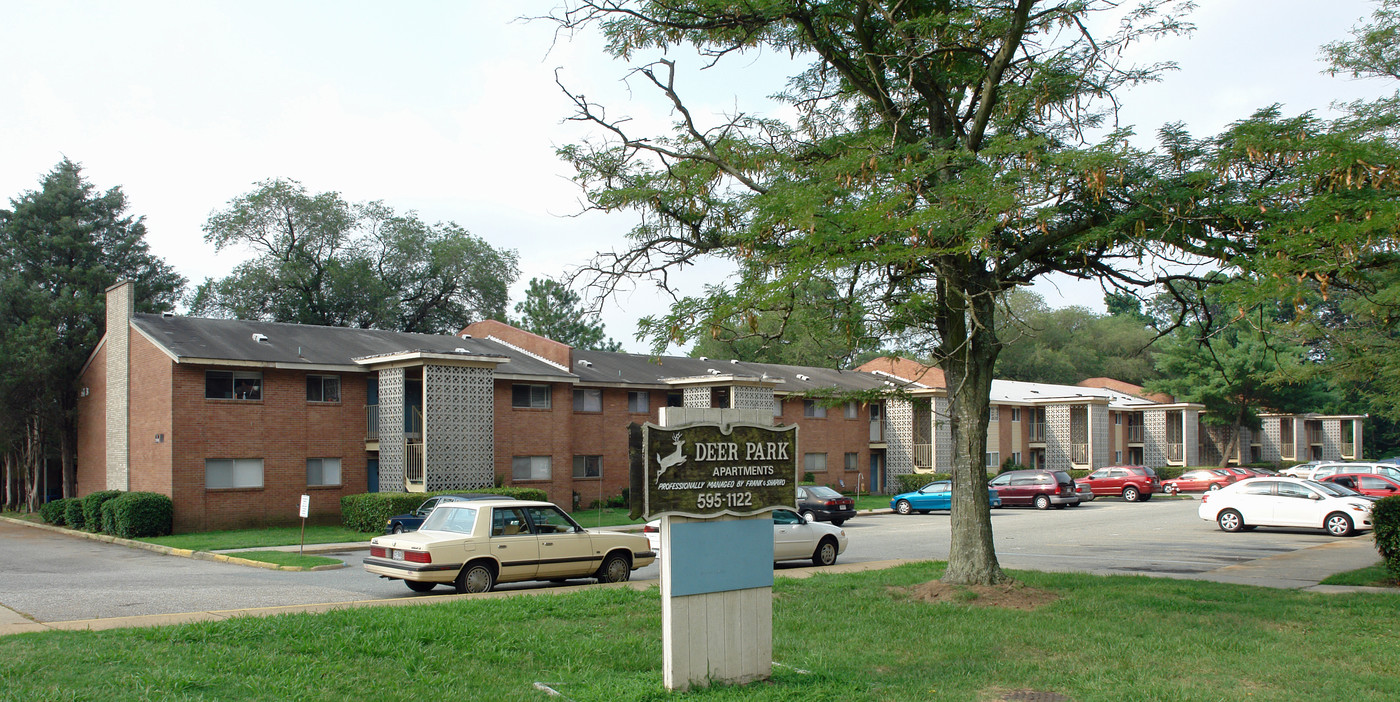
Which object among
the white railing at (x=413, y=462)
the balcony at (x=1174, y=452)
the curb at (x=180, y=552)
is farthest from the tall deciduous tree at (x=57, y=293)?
the balcony at (x=1174, y=452)

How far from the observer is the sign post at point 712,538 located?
Result: 315 inches

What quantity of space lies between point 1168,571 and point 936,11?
11282mm

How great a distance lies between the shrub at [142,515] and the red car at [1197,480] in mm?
44809

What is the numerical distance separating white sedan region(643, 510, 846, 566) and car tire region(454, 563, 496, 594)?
435 cm

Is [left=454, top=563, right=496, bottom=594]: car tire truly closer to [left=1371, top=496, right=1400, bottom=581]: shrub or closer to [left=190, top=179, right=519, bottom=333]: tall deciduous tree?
[left=1371, top=496, right=1400, bottom=581]: shrub

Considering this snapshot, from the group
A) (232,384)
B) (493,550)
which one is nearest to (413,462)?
(232,384)

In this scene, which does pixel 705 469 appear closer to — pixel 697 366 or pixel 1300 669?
pixel 1300 669

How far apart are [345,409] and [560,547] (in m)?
18.1

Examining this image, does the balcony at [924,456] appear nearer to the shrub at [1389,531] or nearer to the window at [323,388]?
the window at [323,388]

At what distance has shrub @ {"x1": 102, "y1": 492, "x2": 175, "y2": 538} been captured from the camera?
1044 inches

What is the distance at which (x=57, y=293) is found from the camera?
40625mm

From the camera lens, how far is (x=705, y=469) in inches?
328

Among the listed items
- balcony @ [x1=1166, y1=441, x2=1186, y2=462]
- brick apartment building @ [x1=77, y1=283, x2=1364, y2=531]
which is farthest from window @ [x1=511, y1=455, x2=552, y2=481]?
balcony @ [x1=1166, y1=441, x2=1186, y2=462]

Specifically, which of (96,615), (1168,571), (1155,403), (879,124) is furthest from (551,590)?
(1155,403)
